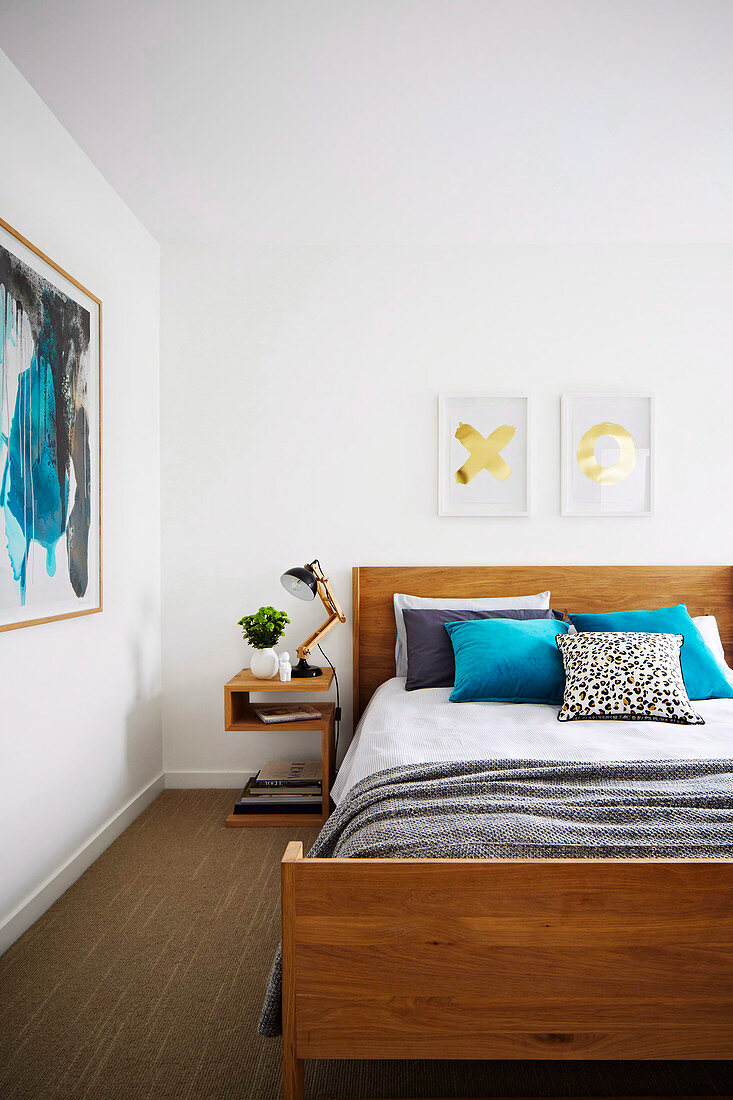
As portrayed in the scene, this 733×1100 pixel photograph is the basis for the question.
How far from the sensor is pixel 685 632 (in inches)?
122

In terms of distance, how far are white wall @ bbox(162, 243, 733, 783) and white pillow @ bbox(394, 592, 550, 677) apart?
0.23m

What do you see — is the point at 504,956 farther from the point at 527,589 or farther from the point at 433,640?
the point at 527,589

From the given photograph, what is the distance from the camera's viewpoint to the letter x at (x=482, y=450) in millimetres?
3639

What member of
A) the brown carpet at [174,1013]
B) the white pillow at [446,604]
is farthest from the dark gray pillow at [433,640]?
the brown carpet at [174,1013]

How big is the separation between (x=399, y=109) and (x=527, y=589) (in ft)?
6.94

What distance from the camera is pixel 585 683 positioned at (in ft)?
9.07

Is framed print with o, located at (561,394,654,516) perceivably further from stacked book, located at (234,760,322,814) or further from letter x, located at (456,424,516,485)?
stacked book, located at (234,760,322,814)

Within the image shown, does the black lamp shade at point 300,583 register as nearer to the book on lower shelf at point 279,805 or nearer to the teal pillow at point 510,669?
the teal pillow at point 510,669

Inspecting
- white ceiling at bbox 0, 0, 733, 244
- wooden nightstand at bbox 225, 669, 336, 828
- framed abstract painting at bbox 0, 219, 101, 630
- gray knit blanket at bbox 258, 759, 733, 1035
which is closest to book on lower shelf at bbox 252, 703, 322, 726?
wooden nightstand at bbox 225, 669, 336, 828

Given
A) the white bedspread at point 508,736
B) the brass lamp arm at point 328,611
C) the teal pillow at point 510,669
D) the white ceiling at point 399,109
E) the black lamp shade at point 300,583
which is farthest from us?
the brass lamp arm at point 328,611

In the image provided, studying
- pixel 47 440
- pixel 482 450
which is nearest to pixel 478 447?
pixel 482 450

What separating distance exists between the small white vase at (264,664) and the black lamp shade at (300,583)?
0.29m

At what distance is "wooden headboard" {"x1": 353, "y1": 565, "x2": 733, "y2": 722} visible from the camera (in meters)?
3.56

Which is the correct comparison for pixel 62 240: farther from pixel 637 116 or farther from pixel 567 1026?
pixel 567 1026
